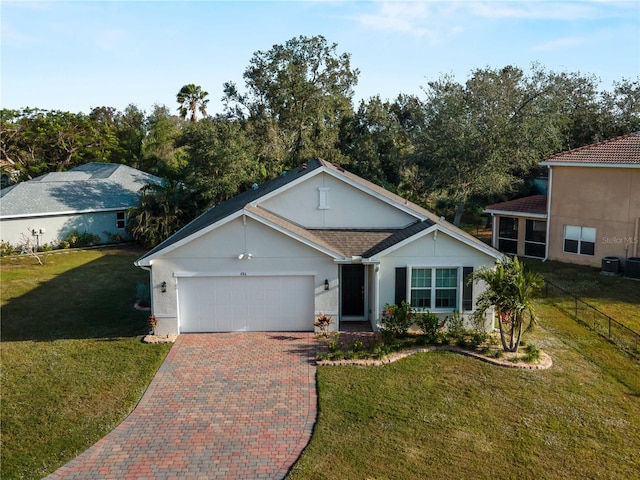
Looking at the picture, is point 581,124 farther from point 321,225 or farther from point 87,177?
point 87,177

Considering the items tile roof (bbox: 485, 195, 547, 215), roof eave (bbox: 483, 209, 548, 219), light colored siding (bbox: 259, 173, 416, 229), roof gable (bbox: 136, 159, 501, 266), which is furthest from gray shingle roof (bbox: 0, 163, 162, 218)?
tile roof (bbox: 485, 195, 547, 215)

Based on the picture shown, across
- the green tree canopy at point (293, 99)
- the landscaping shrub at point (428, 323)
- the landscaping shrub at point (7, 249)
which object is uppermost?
the green tree canopy at point (293, 99)

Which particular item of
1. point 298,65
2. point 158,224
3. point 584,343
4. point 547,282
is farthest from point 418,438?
point 298,65

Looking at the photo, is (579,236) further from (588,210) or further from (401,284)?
(401,284)

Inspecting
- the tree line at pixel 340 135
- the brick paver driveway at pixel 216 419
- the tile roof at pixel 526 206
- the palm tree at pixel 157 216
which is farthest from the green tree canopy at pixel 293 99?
the brick paver driveway at pixel 216 419

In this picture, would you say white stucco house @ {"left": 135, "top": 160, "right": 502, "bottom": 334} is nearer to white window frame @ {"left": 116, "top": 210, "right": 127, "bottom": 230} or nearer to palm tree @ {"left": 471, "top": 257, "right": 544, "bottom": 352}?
palm tree @ {"left": 471, "top": 257, "right": 544, "bottom": 352}

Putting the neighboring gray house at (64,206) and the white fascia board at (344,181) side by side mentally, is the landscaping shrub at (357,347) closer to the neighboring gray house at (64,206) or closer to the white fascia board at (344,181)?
the white fascia board at (344,181)
